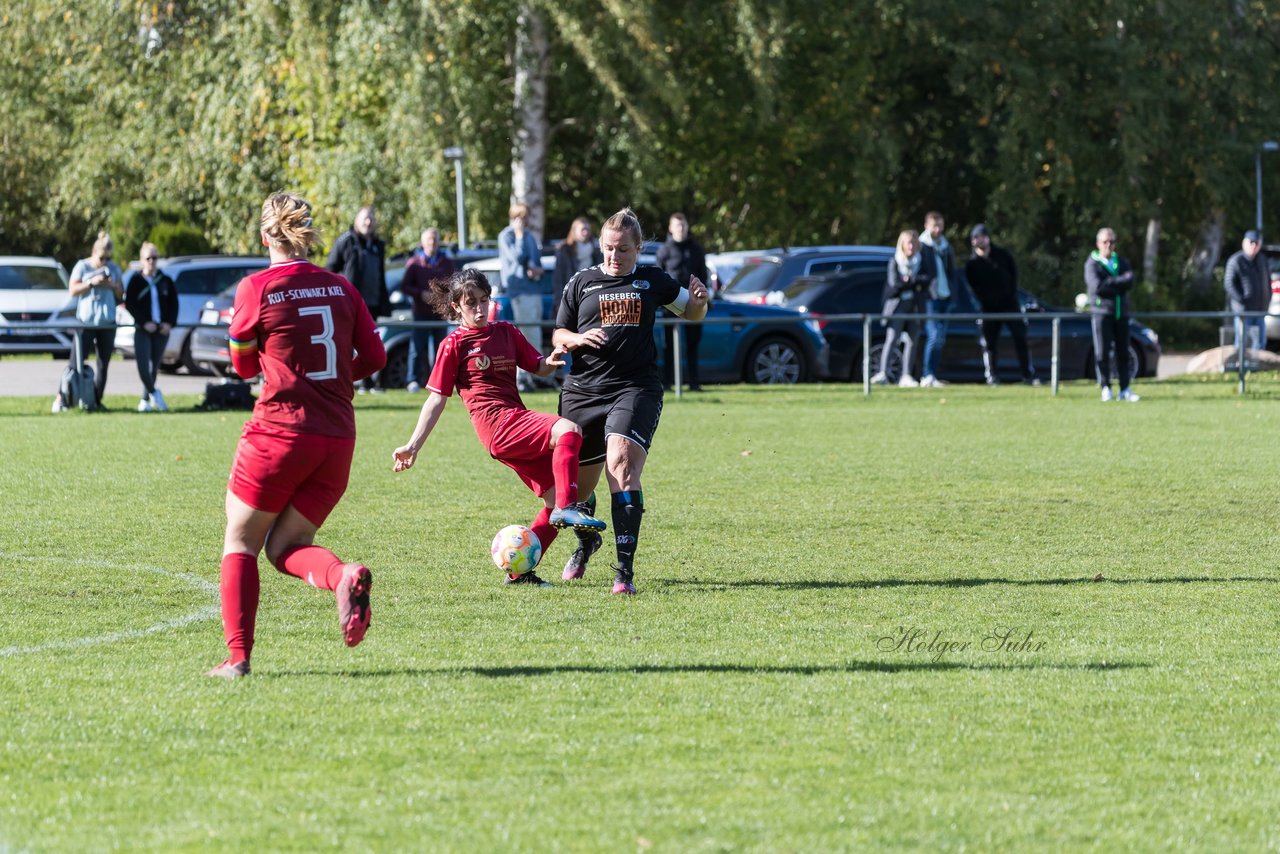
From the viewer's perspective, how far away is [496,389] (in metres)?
8.95

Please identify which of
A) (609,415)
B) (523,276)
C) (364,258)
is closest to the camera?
(609,415)

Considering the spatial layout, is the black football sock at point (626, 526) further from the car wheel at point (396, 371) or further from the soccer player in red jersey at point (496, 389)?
the car wheel at point (396, 371)

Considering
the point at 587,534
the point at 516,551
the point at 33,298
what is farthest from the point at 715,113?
the point at 516,551

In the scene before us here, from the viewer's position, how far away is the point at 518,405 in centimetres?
904

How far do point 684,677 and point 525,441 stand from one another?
98.7 inches

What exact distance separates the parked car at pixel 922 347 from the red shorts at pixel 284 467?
55.5 ft

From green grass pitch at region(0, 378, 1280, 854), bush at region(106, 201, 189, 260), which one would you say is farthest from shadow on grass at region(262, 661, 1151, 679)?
bush at region(106, 201, 189, 260)

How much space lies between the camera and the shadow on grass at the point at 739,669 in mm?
6621

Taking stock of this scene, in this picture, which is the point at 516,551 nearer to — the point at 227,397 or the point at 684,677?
the point at 684,677

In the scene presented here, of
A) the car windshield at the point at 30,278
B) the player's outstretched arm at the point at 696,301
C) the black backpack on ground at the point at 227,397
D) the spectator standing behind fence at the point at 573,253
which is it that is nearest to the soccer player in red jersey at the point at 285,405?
the player's outstretched arm at the point at 696,301

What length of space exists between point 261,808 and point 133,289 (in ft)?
50.1

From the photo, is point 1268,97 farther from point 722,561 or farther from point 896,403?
point 722,561

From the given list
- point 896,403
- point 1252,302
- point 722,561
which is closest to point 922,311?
point 896,403

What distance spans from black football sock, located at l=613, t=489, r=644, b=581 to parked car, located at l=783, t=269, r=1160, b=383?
1474 cm
